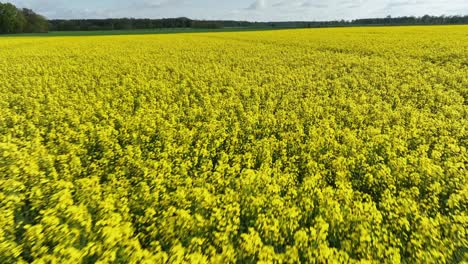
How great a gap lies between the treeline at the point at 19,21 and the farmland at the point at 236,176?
90320mm

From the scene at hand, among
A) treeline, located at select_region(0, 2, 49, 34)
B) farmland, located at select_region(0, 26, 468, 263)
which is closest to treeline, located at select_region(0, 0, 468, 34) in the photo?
treeline, located at select_region(0, 2, 49, 34)

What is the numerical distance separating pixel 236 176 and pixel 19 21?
103089 mm

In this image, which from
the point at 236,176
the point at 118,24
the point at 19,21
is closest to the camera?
the point at 236,176

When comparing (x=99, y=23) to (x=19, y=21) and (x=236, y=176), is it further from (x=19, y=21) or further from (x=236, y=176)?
(x=236, y=176)

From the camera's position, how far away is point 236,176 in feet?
15.6

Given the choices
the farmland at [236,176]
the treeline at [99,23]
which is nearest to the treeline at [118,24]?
the treeline at [99,23]

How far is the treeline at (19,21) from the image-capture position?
3095 inches

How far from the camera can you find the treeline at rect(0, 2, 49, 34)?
78.6 metres

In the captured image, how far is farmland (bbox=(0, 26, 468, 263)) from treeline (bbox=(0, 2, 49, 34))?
9032cm

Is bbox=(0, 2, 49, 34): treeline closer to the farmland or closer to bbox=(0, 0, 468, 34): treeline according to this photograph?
bbox=(0, 0, 468, 34): treeline

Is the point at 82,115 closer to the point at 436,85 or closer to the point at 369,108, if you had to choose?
the point at 369,108

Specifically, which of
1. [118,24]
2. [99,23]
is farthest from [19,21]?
[118,24]

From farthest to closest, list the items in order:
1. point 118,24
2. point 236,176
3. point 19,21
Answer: point 118,24, point 19,21, point 236,176

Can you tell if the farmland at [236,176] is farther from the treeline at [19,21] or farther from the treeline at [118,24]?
the treeline at [19,21]
